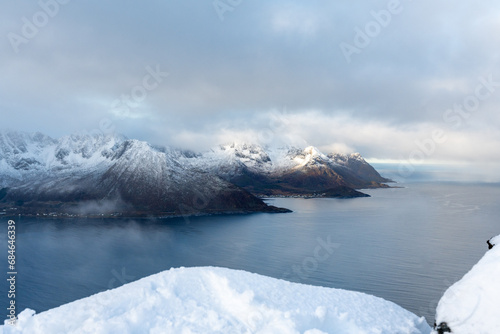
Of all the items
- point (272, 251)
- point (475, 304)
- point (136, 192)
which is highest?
point (475, 304)

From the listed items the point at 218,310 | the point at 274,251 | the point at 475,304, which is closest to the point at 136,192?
the point at 274,251

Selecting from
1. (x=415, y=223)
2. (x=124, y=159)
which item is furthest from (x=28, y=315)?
(x=124, y=159)

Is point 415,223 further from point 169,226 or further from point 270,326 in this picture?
point 270,326

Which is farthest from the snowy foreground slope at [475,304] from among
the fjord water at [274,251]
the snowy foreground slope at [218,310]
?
the fjord water at [274,251]

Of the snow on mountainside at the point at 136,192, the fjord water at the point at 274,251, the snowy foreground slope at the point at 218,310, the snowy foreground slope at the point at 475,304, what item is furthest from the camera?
the snow on mountainside at the point at 136,192

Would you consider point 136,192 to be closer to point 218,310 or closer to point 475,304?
point 218,310

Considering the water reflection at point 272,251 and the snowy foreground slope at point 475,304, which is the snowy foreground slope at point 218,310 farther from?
the water reflection at point 272,251
